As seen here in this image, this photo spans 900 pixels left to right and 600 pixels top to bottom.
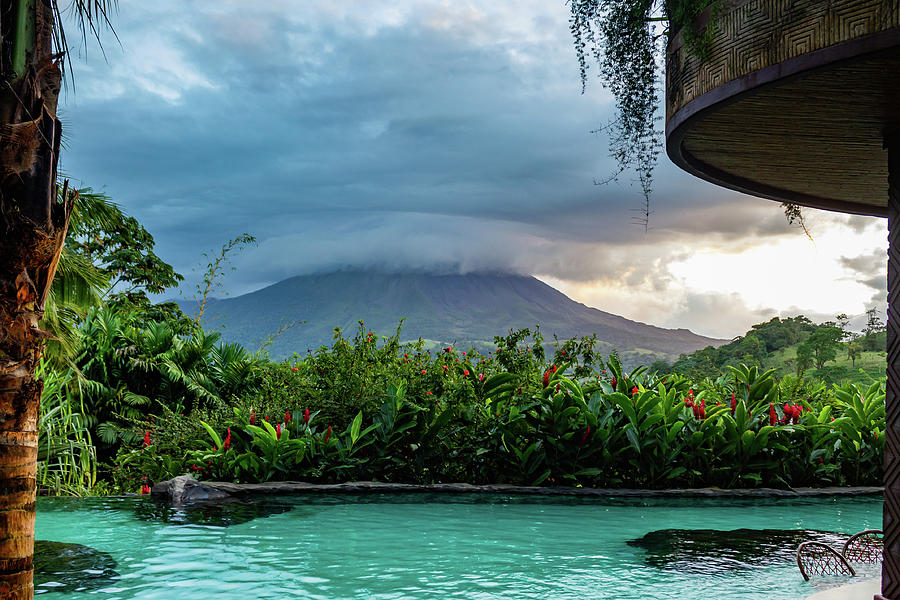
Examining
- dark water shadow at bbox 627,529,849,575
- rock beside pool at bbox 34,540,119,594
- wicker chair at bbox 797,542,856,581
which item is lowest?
rock beside pool at bbox 34,540,119,594

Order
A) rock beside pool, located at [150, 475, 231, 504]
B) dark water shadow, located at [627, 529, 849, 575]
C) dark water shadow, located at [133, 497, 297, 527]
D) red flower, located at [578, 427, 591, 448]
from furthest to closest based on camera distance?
1. red flower, located at [578, 427, 591, 448]
2. rock beside pool, located at [150, 475, 231, 504]
3. dark water shadow, located at [133, 497, 297, 527]
4. dark water shadow, located at [627, 529, 849, 575]

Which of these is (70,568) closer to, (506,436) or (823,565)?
(506,436)

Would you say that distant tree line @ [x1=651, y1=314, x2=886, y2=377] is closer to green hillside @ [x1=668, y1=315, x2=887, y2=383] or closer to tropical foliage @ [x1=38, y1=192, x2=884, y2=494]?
green hillside @ [x1=668, y1=315, x2=887, y2=383]

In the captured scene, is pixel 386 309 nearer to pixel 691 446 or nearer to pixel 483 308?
pixel 483 308

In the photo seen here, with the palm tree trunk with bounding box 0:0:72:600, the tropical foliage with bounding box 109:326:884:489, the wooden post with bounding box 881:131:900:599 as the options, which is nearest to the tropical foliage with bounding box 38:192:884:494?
the tropical foliage with bounding box 109:326:884:489

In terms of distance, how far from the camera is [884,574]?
3146 mm

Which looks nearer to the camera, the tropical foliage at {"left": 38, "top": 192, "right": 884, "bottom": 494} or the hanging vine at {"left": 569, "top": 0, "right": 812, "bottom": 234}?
the hanging vine at {"left": 569, "top": 0, "right": 812, "bottom": 234}

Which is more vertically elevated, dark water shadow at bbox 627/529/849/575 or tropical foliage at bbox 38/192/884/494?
tropical foliage at bbox 38/192/884/494

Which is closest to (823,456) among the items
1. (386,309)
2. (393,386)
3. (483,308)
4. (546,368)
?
(546,368)

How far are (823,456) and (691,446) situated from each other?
160 centimetres

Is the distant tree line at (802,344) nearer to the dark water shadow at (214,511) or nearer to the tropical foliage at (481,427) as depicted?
the tropical foliage at (481,427)

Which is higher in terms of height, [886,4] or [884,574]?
[886,4]

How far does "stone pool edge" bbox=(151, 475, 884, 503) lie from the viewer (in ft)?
21.1

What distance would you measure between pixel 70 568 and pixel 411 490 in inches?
124
